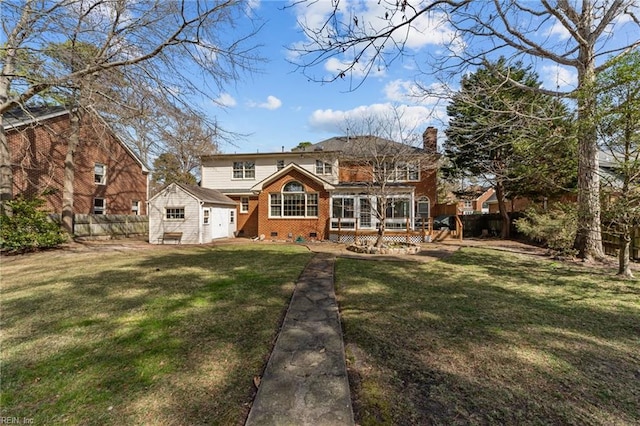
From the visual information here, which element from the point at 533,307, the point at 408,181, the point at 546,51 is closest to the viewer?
the point at 533,307

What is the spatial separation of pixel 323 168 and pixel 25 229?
52.3 ft

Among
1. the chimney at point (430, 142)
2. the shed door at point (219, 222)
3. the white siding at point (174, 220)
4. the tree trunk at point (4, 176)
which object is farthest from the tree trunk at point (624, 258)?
the tree trunk at point (4, 176)

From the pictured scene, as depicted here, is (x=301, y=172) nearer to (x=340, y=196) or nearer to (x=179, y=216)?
(x=340, y=196)

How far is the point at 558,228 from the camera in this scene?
11.4 m

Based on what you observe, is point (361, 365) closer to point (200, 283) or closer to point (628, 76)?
point (200, 283)

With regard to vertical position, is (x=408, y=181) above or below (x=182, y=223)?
above

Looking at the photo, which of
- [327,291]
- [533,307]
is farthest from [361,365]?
[533,307]

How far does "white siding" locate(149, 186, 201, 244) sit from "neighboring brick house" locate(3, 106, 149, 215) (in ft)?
12.5

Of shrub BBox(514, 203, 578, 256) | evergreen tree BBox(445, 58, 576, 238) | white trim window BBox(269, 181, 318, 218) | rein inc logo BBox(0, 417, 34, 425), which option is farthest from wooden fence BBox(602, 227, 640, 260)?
rein inc logo BBox(0, 417, 34, 425)

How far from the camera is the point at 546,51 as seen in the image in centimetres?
1055

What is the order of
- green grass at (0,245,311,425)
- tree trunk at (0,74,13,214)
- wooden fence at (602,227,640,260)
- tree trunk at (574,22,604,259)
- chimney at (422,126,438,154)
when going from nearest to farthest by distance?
green grass at (0,245,311,425) → tree trunk at (574,22,604,259) → wooden fence at (602,227,640,260) → tree trunk at (0,74,13,214) → chimney at (422,126,438,154)

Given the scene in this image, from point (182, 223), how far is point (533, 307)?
1713cm

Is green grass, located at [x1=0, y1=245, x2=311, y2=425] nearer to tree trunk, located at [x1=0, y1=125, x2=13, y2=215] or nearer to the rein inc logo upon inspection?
the rein inc logo

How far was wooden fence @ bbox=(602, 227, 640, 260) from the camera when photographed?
1020 centimetres
